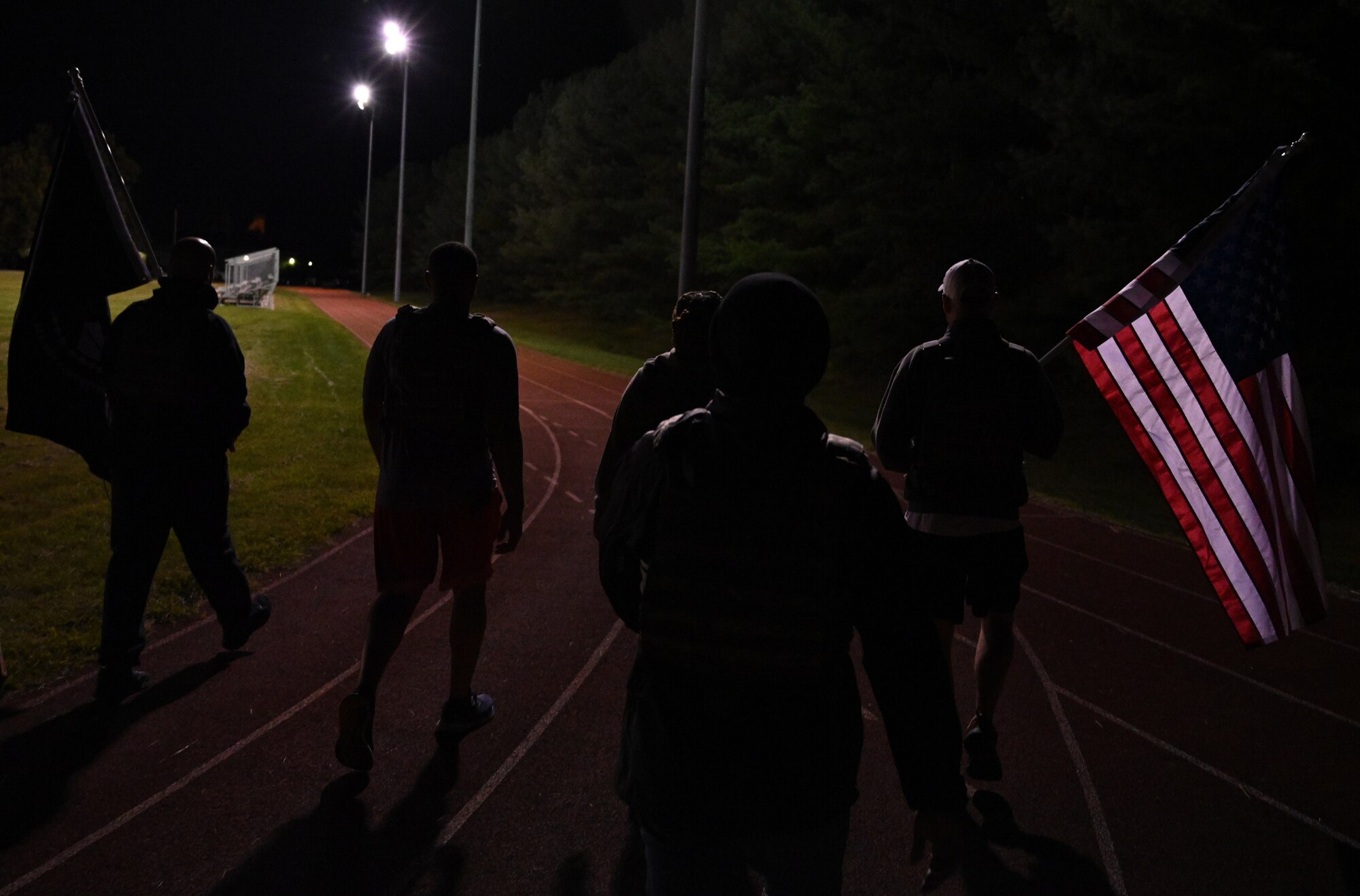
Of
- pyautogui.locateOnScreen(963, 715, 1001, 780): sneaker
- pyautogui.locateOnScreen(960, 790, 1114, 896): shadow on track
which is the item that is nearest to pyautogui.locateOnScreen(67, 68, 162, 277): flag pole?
pyautogui.locateOnScreen(963, 715, 1001, 780): sneaker

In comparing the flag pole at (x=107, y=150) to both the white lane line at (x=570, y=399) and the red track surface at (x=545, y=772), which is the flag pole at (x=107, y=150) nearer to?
the red track surface at (x=545, y=772)

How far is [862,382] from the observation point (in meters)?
28.4

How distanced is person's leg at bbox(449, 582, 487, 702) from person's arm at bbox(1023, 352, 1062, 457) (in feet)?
7.57

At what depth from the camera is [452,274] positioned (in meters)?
3.86

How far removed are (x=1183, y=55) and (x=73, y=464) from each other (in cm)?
1455

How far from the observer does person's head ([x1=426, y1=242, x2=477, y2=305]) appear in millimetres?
3857

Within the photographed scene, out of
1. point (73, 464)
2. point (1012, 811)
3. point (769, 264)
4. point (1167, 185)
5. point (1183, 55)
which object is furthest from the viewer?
point (769, 264)

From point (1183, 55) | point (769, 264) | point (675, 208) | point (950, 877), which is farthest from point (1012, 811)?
point (675, 208)

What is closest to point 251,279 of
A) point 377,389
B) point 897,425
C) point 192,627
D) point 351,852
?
point 192,627

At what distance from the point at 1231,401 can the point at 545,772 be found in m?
3.41

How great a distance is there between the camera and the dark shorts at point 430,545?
13.1 feet

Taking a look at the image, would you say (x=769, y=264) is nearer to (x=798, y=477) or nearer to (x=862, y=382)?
(x=862, y=382)

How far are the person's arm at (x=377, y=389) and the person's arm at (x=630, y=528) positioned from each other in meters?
2.21

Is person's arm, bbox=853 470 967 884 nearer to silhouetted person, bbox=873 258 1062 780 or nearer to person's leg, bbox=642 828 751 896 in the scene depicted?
person's leg, bbox=642 828 751 896
